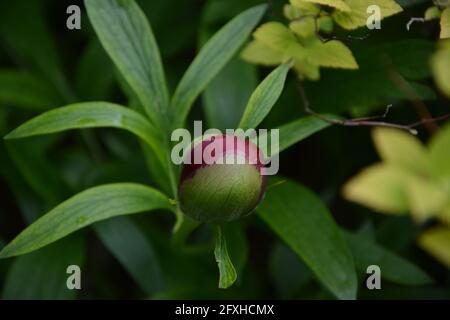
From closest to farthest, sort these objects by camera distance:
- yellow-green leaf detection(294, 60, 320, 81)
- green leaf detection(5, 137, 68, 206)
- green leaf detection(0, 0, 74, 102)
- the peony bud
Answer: the peony bud, yellow-green leaf detection(294, 60, 320, 81), green leaf detection(5, 137, 68, 206), green leaf detection(0, 0, 74, 102)

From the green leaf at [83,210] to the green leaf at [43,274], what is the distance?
0.18 meters

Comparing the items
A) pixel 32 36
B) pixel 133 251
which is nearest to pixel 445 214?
pixel 133 251

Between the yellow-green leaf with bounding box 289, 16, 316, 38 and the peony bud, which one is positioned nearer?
the peony bud

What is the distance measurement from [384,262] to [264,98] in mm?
286

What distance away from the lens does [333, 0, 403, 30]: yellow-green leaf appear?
70 cm

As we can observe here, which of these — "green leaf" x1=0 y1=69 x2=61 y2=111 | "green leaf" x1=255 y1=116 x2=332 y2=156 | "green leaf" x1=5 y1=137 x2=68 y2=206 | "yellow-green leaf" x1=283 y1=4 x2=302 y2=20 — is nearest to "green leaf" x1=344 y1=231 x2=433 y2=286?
"green leaf" x1=255 y1=116 x2=332 y2=156

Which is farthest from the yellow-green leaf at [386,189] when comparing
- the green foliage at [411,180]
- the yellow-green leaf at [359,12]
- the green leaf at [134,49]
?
the green leaf at [134,49]

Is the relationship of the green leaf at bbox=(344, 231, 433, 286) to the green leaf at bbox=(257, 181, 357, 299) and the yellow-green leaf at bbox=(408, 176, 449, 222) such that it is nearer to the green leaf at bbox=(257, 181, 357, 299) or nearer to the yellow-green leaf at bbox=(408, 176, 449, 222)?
the green leaf at bbox=(257, 181, 357, 299)

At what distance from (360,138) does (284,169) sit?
0.14 meters

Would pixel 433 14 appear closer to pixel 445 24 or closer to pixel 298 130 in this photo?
pixel 445 24

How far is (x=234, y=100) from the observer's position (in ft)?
3.30

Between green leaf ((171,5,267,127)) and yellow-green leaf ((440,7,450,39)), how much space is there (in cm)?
21

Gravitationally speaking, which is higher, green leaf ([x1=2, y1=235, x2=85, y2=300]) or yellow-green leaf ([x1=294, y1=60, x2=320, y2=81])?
yellow-green leaf ([x1=294, y1=60, x2=320, y2=81])

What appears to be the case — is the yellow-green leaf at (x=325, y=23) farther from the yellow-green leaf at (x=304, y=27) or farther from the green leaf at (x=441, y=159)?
the green leaf at (x=441, y=159)
